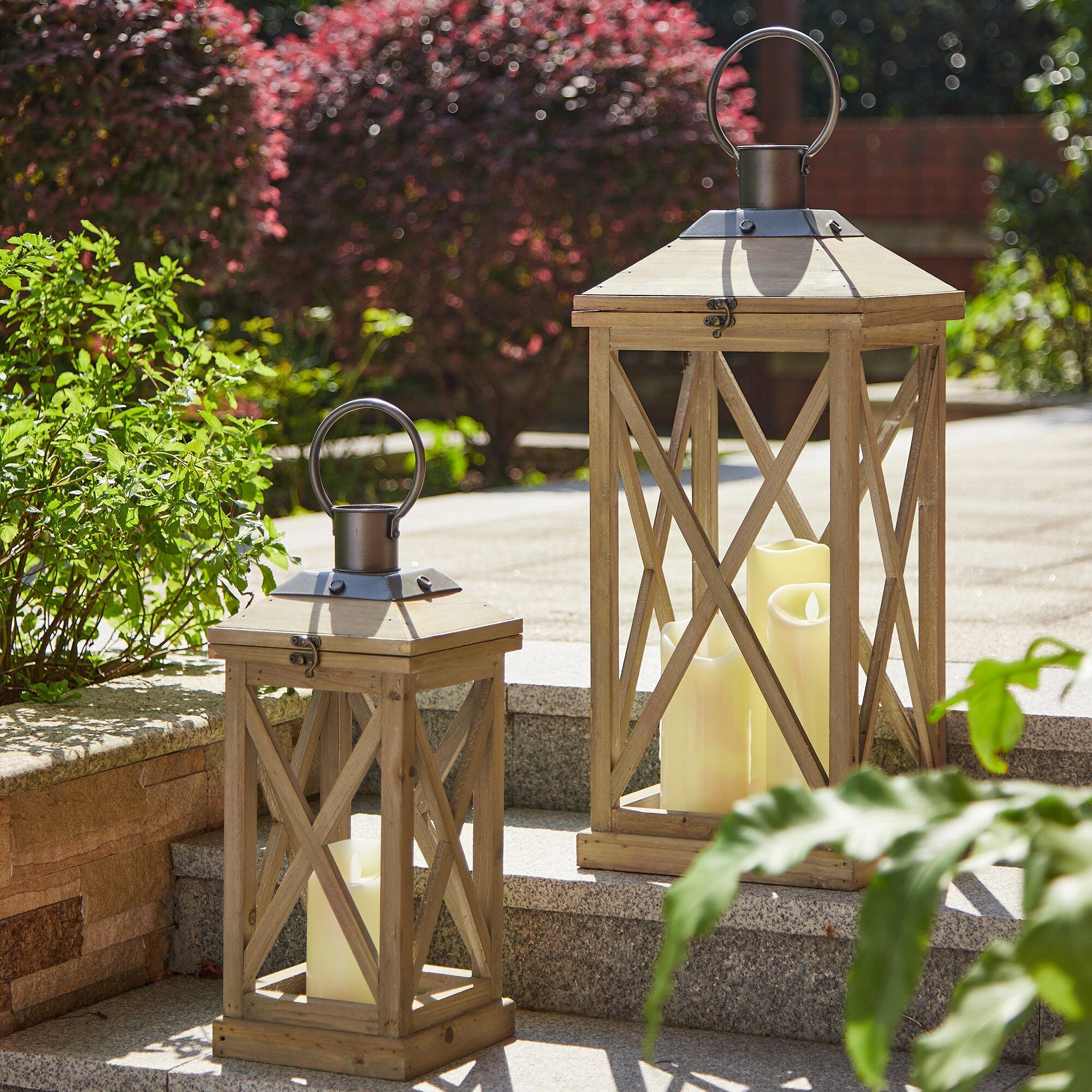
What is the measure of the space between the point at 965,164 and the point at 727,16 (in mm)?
5410

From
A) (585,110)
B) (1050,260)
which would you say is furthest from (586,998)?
A: (1050,260)

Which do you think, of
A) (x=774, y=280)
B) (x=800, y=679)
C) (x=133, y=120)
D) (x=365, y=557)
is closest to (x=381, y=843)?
(x=365, y=557)

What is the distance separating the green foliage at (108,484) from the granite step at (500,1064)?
59 cm

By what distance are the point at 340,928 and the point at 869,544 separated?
2582 millimetres

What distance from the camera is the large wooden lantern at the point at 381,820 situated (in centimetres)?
190

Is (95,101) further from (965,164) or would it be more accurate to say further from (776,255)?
(965,164)

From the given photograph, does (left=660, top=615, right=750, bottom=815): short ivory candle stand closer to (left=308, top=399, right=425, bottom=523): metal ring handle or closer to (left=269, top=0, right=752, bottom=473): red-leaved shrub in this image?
(left=308, top=399, right=425, bottom=523): metal ring handle

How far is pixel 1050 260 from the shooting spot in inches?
418

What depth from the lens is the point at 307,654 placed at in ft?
6.31

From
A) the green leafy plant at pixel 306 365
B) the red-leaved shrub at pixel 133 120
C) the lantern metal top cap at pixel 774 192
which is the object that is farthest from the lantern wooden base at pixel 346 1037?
the green leafy plant at pixel 306 365

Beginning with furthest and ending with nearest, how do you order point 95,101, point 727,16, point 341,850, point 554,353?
point 727,16 → point 554,353 → point 95,101 → point 341,850

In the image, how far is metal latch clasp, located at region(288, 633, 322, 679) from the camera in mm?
1916

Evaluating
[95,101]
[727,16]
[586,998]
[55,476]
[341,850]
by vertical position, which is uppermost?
[727,16]

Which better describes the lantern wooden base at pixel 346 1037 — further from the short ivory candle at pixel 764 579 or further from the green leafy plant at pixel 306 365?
the green leafy plant at pixel 306 365
